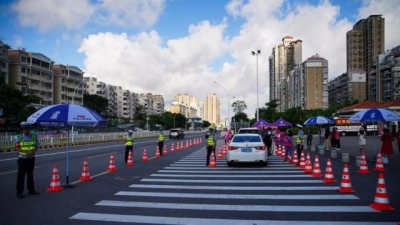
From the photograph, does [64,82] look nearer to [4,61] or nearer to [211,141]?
[4,61]

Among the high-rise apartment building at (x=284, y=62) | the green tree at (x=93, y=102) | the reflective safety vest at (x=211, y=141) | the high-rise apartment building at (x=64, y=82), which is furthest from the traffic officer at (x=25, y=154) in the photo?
the high-rise apartment building at (x=284, y=62)

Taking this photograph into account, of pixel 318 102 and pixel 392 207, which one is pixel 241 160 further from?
pixel 318 102

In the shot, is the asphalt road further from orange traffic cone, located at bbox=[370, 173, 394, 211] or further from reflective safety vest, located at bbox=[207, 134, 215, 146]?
reflective safety vest, located at bbox=[207, 134, 215, 146]

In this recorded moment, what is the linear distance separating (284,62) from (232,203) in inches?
5030

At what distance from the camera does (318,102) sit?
107m

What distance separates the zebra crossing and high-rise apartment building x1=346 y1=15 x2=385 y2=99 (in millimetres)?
106446

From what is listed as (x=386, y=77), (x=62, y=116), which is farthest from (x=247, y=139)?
(x=386, y=77)

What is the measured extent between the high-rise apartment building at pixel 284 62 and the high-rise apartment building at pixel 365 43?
58.2 ft

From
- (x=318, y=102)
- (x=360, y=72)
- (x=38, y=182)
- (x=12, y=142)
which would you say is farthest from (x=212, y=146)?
(x=360, y=72)

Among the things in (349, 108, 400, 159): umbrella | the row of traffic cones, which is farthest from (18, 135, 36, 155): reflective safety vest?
(349, 108, 400, 159): umbrella

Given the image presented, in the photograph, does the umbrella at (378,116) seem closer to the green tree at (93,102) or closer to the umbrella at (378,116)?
the umbrella at (378,116)

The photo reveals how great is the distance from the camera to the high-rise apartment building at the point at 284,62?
123681 millimetres

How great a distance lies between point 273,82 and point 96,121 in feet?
450

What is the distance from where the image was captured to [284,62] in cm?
12988
